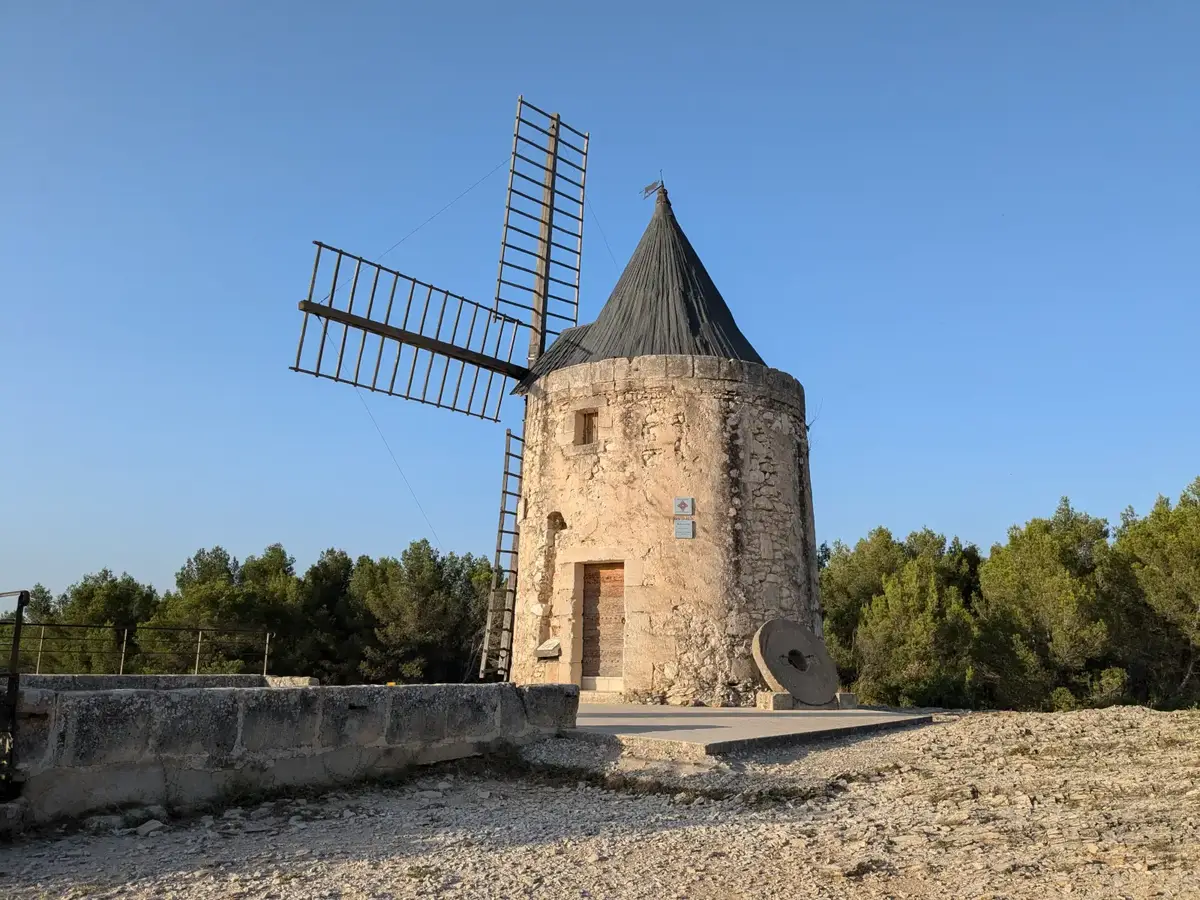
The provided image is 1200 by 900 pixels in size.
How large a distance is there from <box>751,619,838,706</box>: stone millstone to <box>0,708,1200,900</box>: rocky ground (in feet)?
10.6

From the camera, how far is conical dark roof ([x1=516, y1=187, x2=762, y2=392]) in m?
10.5

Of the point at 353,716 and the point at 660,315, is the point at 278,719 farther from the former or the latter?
the point at 660,315

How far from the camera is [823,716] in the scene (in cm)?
802

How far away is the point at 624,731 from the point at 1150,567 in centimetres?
1331

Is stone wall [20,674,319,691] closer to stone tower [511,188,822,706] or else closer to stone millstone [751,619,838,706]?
stone tower [511,188,822,706]

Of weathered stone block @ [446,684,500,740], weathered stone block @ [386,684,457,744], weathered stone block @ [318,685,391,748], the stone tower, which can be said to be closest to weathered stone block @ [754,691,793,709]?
the stone tower

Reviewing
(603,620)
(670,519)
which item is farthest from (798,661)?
(603,620)

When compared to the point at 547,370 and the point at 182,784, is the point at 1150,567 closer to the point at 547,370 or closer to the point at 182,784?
the point at 547,370

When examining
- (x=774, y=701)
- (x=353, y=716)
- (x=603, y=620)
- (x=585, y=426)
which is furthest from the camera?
(x=585, y=426)

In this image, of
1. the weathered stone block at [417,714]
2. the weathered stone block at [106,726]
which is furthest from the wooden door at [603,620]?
the weathered stone block at [106,726]

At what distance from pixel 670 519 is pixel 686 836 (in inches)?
227

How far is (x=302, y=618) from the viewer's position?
19.9 m

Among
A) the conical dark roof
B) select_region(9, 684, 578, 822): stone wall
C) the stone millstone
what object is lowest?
select_region(9, 684, 578, 822): stone wall

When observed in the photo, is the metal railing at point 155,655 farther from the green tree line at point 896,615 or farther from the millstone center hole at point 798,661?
→ the millstone center hole at point 798,661
